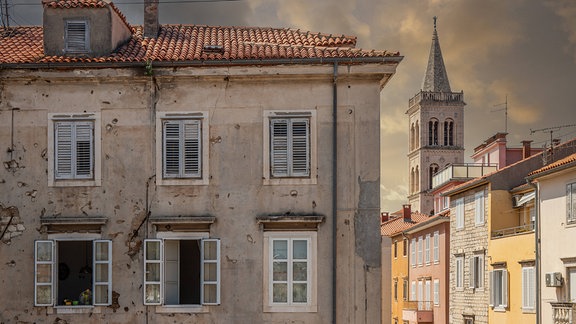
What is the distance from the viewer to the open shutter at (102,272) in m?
23.6

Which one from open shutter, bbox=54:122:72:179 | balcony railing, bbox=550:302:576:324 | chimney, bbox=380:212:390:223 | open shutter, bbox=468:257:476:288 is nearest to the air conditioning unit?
balcony railing, bbox=550:302:576:324

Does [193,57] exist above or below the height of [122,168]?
above

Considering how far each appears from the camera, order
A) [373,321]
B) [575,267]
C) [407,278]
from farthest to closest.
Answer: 1. [407,278]
2. [575,267]
3. [373,321]

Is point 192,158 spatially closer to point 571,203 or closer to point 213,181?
point 213,181

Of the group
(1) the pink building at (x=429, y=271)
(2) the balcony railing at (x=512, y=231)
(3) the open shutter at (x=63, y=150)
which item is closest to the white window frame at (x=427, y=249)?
(1) the pink building at (x=429, y=271)

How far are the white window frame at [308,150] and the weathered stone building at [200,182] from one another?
0.9 inches

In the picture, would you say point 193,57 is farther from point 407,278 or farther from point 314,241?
point 407,278

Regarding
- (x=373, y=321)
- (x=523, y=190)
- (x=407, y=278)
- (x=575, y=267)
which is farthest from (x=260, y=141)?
(x=407, y=278)

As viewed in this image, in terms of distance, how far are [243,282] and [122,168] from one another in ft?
13.2

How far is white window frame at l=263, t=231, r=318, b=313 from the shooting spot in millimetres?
23297

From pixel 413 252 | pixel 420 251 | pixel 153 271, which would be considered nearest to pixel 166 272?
pixel 153 271

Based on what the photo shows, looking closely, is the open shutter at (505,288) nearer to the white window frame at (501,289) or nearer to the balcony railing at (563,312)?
the white window frame at (501,289)

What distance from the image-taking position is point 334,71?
23.6 meters

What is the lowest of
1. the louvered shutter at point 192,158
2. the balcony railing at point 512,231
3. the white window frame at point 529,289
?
the white window frame at point 529,289
